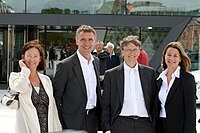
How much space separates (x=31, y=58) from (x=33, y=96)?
1.39 feet

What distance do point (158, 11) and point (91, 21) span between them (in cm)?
289

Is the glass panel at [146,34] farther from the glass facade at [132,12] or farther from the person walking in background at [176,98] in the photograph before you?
the person walking in background at [176,98]

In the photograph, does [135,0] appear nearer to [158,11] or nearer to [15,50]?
[158,11]

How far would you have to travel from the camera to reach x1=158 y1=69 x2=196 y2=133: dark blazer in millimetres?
3955

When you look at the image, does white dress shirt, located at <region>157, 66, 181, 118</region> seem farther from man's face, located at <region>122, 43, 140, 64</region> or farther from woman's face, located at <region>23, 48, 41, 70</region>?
woman's face, located at <region>23, 48, 41, 70</region>

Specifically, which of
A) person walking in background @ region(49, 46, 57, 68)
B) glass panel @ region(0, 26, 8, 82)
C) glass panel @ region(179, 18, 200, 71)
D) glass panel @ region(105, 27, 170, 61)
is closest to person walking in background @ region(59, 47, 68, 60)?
person walking in background @ region(49, 46, 57, 68)

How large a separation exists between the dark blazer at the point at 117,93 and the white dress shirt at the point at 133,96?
0.12 ft

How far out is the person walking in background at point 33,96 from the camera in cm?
375

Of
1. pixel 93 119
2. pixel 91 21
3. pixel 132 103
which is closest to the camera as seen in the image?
pixel 132 103

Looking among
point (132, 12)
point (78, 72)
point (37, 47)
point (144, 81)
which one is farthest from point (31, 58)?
point (132, 12)

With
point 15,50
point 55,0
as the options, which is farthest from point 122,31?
point 15,50

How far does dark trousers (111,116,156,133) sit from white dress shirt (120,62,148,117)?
0.06 metres

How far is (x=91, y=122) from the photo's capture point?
4.20 meters

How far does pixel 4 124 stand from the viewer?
27.9 ft
